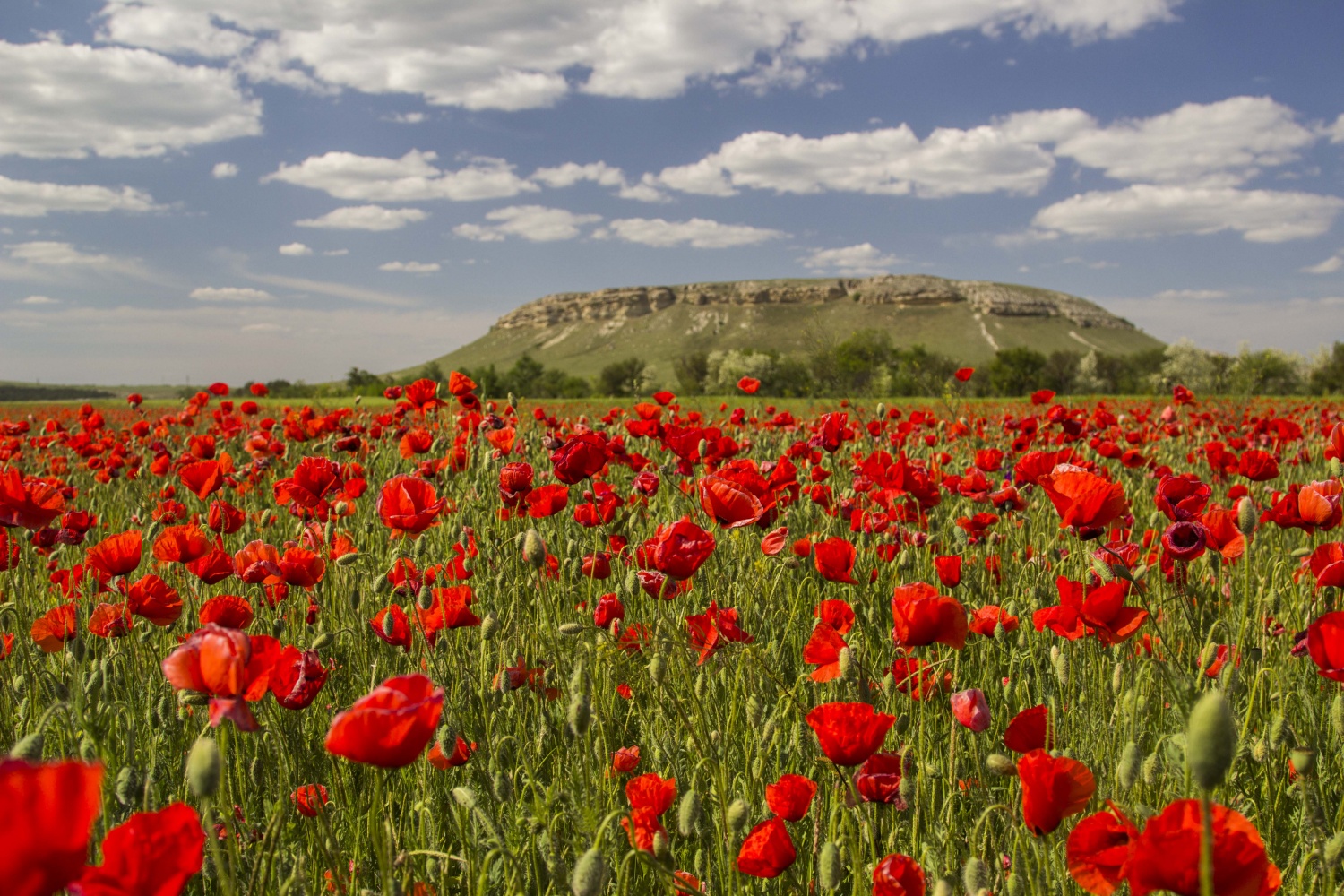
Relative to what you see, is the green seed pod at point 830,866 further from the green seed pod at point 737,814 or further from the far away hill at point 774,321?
the far away hill at point 774,321

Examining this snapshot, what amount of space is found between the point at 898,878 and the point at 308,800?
3.60 ft

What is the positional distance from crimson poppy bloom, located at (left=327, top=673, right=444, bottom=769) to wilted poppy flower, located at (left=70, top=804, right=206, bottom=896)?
16 centimetres

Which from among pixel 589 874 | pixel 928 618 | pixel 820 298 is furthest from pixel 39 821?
pixel 820 298

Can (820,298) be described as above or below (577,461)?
above

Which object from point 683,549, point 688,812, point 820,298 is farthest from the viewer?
point 820,298

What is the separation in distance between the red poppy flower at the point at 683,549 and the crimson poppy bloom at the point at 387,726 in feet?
2.60

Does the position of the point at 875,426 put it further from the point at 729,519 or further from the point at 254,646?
the point at 254,646

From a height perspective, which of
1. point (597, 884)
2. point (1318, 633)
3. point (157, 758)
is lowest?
point (157, 758)

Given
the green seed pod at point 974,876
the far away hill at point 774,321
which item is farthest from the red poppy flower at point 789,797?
the far away hill at point 774,321

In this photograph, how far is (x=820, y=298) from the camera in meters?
174

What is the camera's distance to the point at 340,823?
191cm

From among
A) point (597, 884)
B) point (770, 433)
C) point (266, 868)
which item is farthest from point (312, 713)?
point (770, 433)

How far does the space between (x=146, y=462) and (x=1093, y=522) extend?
6455 millimetres

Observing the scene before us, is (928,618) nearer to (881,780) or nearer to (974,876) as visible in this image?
(881,780)
